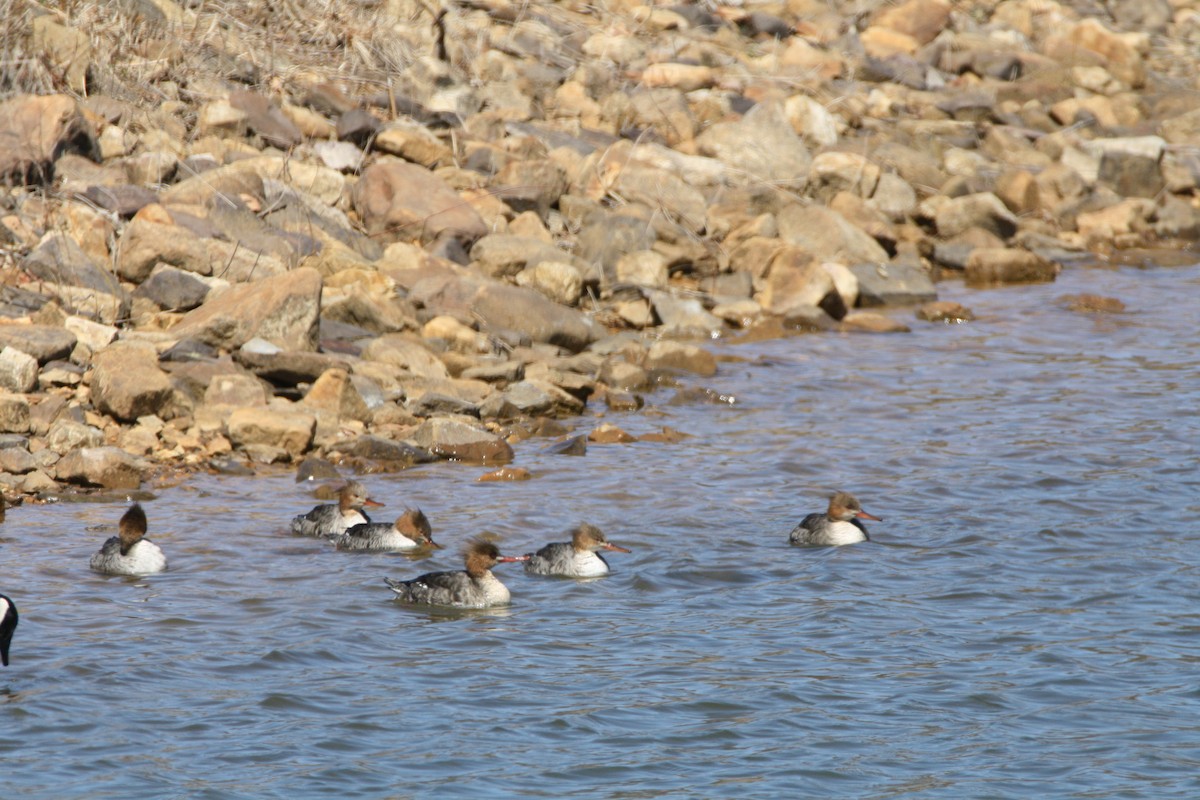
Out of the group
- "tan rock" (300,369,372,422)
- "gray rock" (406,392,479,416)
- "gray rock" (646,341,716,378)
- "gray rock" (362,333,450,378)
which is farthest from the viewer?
"gray rock" (646,341,716,378)

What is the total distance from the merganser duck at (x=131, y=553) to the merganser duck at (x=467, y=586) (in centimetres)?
153

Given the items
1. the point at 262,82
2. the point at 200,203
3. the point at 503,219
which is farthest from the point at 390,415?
the point at 262,82

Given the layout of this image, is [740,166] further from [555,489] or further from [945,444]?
[555,489]

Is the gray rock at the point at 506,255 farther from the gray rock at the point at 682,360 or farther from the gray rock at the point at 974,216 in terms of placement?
the gray rock at the point at 974,216

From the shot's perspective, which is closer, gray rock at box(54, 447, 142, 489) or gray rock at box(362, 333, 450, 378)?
gray rock at box(54, 447, 142, 489)

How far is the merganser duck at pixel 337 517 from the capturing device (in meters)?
11.0

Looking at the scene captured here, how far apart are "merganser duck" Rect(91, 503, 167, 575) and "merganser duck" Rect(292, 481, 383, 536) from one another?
3.69ft

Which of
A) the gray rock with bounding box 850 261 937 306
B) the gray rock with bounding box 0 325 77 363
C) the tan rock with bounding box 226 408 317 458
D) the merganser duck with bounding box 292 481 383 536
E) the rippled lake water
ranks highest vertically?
the gray rock with bounding box 850 261 937 306

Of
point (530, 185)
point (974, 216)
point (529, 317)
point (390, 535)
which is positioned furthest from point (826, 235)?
point (390, 535)

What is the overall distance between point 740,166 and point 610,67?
3.57 metres

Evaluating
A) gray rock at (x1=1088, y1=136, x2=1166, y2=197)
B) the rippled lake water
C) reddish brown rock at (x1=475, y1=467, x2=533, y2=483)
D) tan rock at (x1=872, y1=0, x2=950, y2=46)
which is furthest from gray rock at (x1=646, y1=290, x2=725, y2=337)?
tan rock at (x1=872, y1=0, x2=950, y2=46)

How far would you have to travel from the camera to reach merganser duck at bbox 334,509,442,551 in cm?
1088

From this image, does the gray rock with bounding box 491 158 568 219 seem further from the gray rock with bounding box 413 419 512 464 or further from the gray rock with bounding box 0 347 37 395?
the gray rock with bounding box 0 347 37 395

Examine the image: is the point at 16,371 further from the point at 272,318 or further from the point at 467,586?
the point at 467,586
